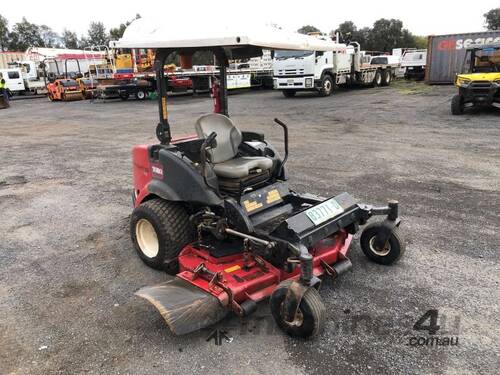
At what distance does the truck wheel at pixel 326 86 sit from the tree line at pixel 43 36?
136ft

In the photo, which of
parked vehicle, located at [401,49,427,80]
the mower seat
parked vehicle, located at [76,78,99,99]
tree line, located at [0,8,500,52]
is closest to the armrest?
the mower seat

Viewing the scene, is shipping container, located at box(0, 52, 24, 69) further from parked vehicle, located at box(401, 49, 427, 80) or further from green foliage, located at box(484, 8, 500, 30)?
green foliage, located at box(484, 8, 500, 30)

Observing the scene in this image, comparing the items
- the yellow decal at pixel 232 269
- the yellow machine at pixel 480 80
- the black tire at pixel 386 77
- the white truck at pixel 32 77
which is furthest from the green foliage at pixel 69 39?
the yellow decal at pixel 232 269

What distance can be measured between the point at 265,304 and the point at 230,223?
2.32 feet

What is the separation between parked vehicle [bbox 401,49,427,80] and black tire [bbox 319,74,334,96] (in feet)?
37.7

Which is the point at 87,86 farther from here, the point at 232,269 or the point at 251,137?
the point at 232,269

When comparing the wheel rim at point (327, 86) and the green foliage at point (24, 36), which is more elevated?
the green foliage at point (24, 36)

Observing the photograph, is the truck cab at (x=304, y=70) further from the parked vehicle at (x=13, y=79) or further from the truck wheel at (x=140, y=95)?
the parked vehicle at (x=13, y=79)

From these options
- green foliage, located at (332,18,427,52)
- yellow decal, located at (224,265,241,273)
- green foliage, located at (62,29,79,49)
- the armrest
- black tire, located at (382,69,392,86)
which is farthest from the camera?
green foliage, located at (62,29,79,49)

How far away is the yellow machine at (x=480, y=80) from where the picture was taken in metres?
12.6

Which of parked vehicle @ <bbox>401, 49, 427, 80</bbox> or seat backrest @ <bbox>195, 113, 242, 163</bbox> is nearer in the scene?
seat backrest @ <bbox>195, 113, 242, 163</bbox>

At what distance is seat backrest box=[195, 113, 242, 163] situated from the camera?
14.1 ft

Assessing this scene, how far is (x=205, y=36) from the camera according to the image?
3.31 meters

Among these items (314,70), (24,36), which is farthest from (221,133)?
(24,36)
